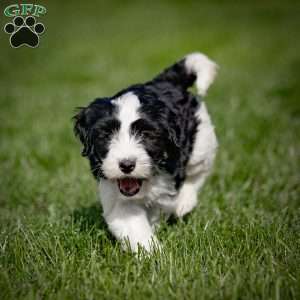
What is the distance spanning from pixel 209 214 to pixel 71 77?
9.38 m

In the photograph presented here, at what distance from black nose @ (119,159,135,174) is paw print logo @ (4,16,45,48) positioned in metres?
1.51

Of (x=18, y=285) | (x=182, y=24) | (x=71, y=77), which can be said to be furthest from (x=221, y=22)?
(x=18, y=285)

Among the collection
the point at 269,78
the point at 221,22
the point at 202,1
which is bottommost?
the point at 269,78

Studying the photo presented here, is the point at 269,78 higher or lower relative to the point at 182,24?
lower

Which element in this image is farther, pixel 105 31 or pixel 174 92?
pixel 105 31

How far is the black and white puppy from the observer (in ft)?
10.3

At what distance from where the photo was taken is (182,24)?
64.1ft

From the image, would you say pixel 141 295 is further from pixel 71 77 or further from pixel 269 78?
pixel 71 77

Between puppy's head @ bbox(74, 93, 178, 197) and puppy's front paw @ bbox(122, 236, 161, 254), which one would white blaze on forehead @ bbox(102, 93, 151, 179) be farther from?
puppy's front paw @ bbox(122, 236, 161, 254)

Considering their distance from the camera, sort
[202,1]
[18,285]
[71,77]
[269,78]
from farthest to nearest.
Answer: [202,1] → [71,77] → [269,78] → [18,285]

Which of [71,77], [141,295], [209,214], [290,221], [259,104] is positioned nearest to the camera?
[141,295]

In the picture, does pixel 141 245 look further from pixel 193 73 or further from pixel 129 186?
pixel 193 73

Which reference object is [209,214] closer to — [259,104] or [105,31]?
[259,104]

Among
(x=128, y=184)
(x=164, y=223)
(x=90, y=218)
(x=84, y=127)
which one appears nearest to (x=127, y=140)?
(x=128, y=184)
